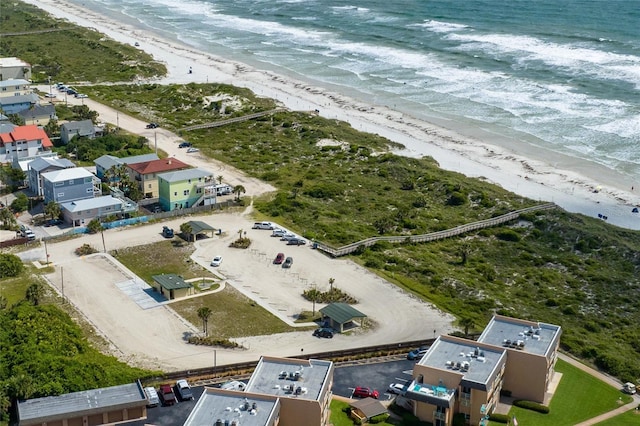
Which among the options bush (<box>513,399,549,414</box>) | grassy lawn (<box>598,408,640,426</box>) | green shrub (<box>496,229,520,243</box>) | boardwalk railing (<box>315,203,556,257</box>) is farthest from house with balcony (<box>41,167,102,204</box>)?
grassy lawn (<box>598,408,640,426</box>)

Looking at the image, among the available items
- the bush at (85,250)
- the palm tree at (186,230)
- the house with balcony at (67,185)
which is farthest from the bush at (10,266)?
the palm tree at (186,230)

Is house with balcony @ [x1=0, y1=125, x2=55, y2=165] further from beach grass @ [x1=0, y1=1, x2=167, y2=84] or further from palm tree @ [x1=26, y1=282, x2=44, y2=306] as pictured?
beach grass @ [x1=0, y1=1, x2=167, y2=84]

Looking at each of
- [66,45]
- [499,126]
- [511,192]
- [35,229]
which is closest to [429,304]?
[511,192]

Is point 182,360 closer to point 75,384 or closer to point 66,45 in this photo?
point 75,384

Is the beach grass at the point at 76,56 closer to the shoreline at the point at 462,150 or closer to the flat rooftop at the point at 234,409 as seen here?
the shoreline at the point at 462,150

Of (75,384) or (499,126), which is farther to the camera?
(499,126)

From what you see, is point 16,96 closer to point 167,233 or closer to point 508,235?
point 167,233
